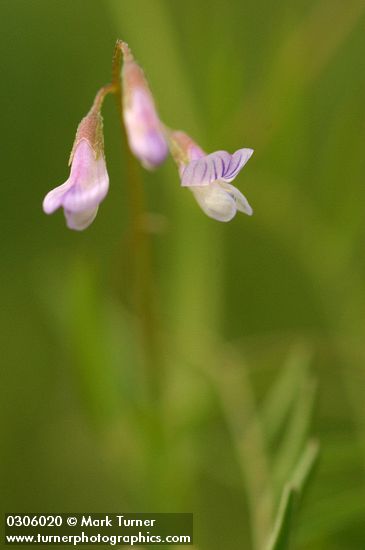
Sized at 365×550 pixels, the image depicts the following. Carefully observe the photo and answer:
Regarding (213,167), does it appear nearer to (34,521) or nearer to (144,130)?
(144,130)

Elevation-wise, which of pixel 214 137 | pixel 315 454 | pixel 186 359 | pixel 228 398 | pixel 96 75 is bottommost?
pixel 315 454

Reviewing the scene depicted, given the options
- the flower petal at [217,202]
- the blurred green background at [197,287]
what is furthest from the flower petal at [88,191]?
the blurred green background at [197,287]

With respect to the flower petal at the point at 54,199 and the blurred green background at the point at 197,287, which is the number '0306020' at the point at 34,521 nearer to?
the blurred green background at the point at 197,287

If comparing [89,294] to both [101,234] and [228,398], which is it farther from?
[101,234]

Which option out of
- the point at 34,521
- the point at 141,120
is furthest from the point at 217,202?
the point at 34,521

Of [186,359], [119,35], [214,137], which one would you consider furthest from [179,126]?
[186,359]
